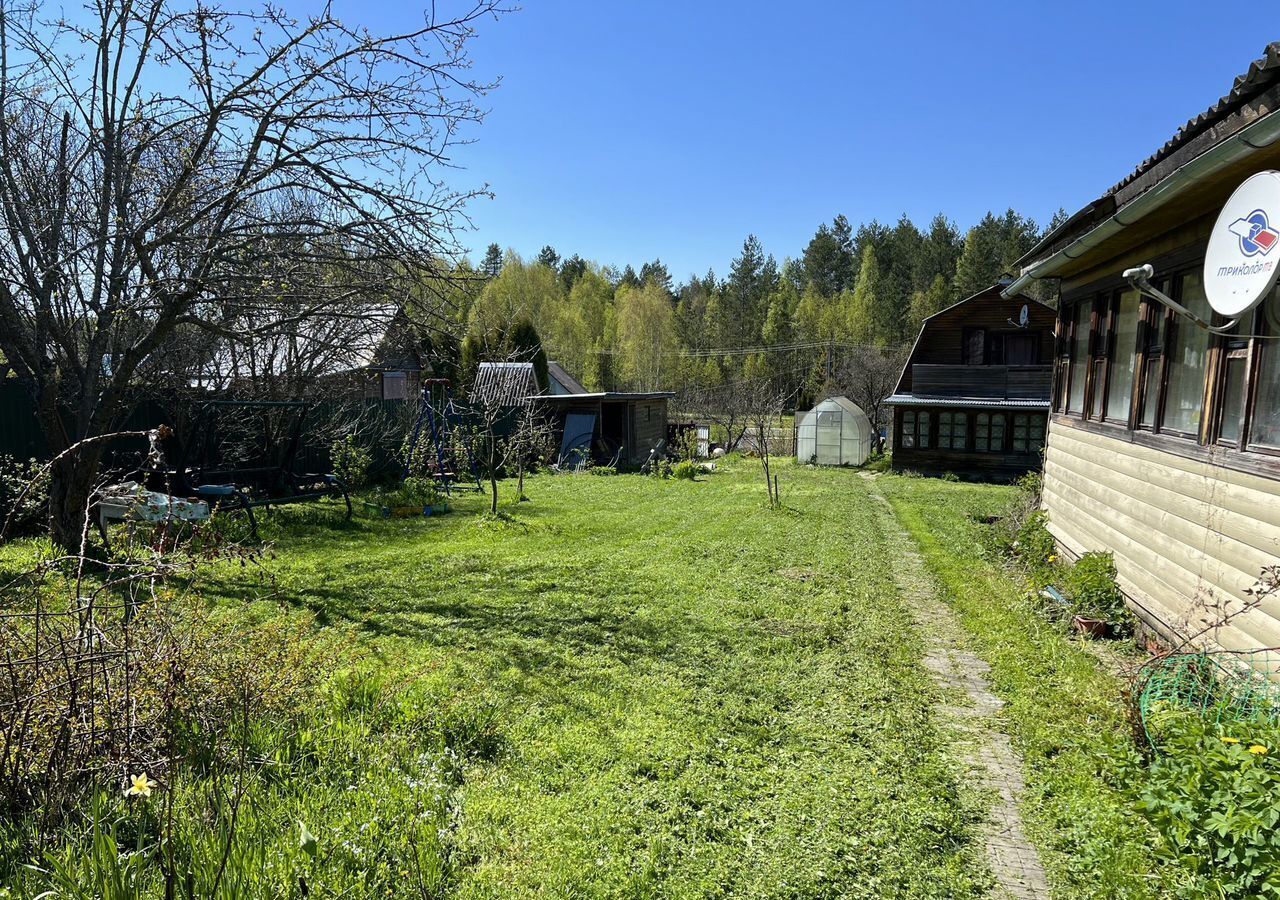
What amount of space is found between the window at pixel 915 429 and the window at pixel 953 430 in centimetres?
39

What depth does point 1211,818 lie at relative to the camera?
2797mm

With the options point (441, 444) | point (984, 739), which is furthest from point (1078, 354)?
point (441, 444)

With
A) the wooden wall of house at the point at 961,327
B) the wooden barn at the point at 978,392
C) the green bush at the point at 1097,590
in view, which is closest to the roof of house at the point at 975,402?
the wooden barn at the point at 978,392

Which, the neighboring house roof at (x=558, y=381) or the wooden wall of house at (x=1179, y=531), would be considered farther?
the neighboring house roof at (x=558, y=381)

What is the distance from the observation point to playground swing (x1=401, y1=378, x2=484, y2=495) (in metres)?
13.8

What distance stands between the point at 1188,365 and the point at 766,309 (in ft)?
163

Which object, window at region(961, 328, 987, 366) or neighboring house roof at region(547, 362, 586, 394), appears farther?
neighboring house roof at region(547, 362, 586, 394)

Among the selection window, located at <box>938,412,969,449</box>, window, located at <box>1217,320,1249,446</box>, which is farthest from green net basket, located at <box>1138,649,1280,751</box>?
window, located at <box>938,412,969,449</box>

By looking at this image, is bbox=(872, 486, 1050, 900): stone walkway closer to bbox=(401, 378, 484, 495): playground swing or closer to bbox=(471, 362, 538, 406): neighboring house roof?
bbox=(401, 378, 484, 495): playground swing

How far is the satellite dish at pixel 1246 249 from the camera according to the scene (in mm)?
3637

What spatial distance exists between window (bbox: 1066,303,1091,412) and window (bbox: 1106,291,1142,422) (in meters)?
0.83

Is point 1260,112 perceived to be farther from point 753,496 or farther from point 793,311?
point 793,311

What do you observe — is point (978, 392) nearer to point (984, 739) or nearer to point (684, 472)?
point (684, 472)

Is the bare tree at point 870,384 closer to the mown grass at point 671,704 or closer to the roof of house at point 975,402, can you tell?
the roof of house at point 975,402
